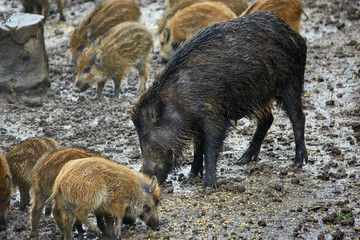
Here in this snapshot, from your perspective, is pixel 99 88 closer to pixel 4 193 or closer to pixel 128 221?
pixel 4 193

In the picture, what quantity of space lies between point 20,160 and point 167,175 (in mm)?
1332

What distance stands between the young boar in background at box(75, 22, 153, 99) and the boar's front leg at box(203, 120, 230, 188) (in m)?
3.36

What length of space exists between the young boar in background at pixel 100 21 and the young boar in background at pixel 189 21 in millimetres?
854

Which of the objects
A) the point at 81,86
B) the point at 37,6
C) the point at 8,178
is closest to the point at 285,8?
the point at 81,86

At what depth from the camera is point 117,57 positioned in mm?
9203

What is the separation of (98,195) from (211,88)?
166 centimetres

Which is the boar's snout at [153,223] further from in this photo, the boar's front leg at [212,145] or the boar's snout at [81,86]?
the boar's snout at [81,86]

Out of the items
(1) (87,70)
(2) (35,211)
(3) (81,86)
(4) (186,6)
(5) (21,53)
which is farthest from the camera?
(4) (186,6)

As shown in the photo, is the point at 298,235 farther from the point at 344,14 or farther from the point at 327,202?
the point at 344,14

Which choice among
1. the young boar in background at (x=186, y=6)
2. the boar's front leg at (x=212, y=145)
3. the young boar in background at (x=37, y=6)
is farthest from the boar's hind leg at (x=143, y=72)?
the boar's front leg at (x=212, y=145)

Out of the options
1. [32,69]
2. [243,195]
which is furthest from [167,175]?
[32,69]

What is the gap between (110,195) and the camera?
4.86 meters

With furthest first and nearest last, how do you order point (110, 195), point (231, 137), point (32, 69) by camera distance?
1. point (32, 69)
2. point (231, 137)
3. point (110, 195)

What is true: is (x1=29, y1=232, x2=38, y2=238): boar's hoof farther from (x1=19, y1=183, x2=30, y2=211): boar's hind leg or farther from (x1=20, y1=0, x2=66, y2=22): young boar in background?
(x1=20, y1=0, x2=66, y2=22): young boar in background
